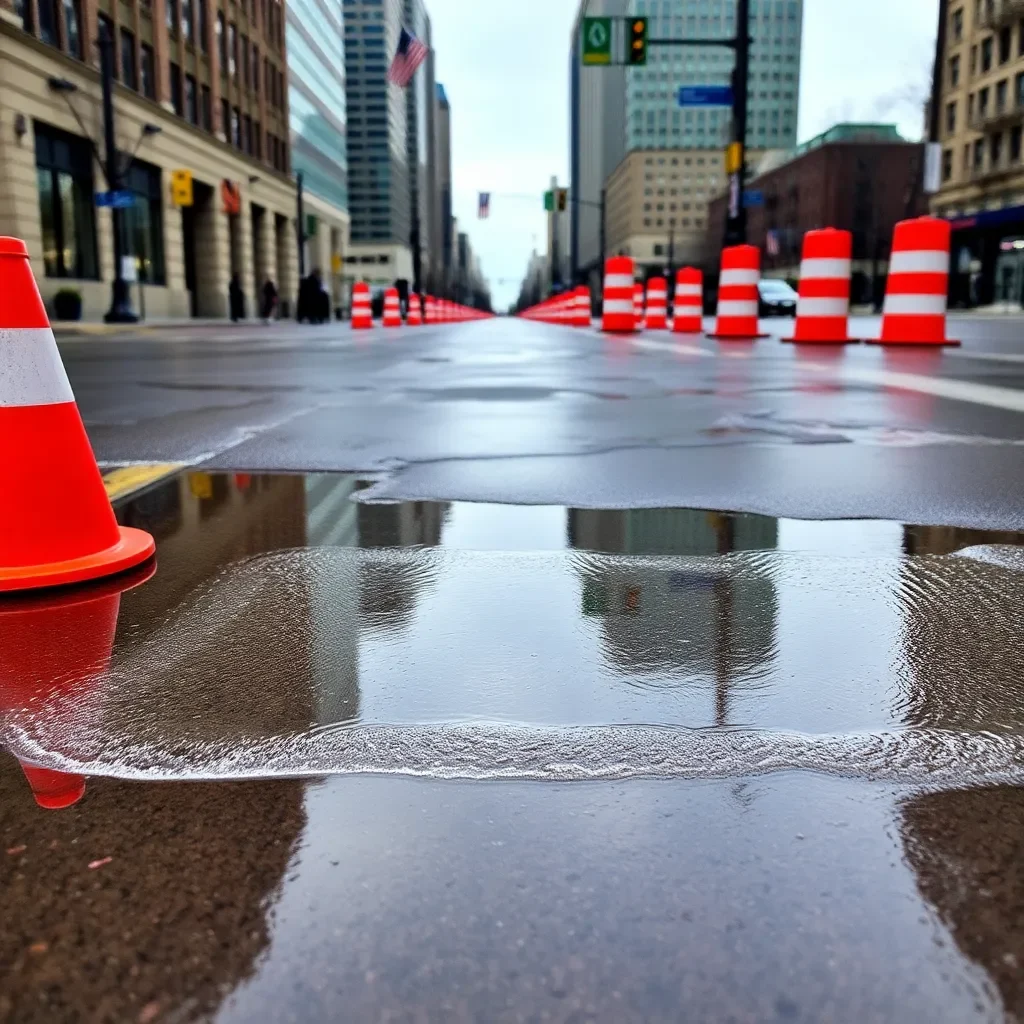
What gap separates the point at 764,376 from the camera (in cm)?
853

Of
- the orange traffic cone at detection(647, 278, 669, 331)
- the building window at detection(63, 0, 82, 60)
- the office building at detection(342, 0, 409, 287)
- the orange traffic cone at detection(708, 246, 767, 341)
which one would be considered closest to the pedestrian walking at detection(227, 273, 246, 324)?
the building window at detection(63, 0, 82, 60)

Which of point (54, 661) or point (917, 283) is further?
point (917, 283)

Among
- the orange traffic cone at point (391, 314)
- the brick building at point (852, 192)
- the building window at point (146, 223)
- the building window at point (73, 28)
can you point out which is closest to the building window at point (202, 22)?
the building window at point (146, 223)

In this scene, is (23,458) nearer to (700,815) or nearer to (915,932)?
(700,815)

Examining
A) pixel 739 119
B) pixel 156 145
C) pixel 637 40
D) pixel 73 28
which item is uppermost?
pixel 73 28

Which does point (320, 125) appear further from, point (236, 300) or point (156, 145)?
point (156, 145)

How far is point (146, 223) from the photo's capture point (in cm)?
3691

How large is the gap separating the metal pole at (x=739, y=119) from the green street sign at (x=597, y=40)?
3339 mm

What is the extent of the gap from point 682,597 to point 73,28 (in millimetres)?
34091

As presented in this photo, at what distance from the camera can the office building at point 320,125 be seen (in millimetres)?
66500

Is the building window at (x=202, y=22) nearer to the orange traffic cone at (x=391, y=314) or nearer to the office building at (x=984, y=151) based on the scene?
the orange traffic cone at (x=391, y=314)

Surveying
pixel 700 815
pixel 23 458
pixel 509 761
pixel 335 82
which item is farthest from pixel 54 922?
pixel 335 82

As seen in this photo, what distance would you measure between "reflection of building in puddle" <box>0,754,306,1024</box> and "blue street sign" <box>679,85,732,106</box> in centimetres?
2201

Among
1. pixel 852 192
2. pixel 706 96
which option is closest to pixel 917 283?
pixel 706 96
